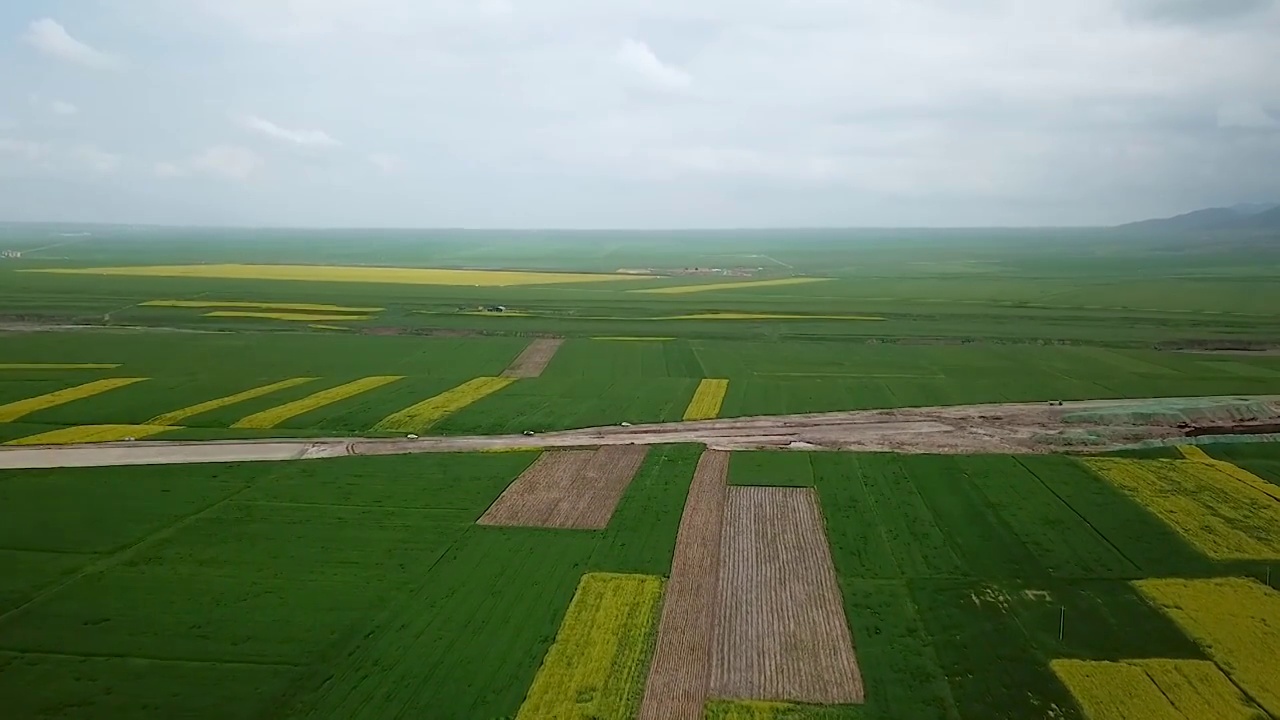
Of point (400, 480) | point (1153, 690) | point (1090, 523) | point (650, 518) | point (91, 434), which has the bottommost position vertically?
point (1153, 690)

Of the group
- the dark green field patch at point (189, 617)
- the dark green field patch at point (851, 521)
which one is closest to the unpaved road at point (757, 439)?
the dark green field patch at point (851, 521)

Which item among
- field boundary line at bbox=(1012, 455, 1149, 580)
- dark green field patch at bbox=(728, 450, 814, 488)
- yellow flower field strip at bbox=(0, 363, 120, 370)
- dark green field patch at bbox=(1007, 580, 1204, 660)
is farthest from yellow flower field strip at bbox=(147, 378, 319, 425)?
field boundary line at bbox=(1012, 455, 1149, 580)

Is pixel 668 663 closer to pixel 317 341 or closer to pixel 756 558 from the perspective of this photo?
pixel 756 558

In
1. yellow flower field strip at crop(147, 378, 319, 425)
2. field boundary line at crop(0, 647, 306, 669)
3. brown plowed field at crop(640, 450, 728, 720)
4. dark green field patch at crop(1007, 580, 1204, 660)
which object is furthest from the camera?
yellow flower field strip at crop(147, 378, 319, 425)

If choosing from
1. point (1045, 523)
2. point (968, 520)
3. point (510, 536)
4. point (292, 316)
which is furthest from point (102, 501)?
point (292, 316)

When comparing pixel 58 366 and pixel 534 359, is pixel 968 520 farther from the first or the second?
pixel 58 366

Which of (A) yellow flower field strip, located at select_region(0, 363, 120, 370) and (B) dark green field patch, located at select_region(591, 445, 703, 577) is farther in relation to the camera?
(A) yellow flower field strip, located at select_region(0, 363, 120, 370)

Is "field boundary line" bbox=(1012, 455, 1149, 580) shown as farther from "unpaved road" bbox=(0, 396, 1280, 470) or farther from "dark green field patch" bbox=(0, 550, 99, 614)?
"dark green field patch" bbox=(0, 550, 99, 614)
